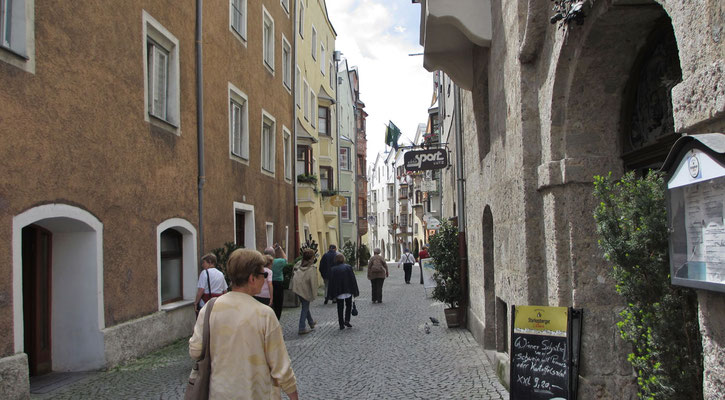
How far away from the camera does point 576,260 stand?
17.3ft

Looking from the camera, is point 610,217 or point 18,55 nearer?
point 610,217

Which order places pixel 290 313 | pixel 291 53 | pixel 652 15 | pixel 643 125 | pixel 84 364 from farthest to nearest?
pixel 291 53 < pixel 290 313 < pixel 84 364 < pixel 643 125 < pixel 652 15

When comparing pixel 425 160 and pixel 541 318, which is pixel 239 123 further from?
pixel 541 318

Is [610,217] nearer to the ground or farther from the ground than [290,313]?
farther from the ground

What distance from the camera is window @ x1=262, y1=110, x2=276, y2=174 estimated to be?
18031 mm

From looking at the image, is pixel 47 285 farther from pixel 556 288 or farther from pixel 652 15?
pixel 652 15

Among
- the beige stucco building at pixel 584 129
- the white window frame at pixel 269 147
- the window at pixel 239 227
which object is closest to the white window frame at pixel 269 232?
the white window frame at pixel 269 147

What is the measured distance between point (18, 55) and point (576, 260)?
5.94 meters

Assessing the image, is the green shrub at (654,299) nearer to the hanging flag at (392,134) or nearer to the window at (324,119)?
the hanging flag at (392,134)

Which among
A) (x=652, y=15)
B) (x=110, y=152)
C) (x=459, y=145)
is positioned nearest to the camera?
(x=652, y=15)

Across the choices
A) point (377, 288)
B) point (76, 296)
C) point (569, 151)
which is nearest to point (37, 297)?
point (76, 296)

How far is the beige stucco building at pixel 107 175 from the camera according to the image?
687cm

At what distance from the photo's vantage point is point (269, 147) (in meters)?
18.5

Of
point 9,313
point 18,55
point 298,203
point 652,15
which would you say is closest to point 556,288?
point 652,15
